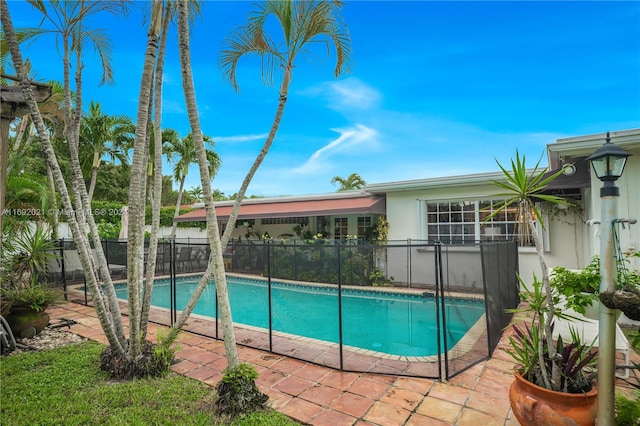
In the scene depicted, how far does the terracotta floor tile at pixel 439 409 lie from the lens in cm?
340

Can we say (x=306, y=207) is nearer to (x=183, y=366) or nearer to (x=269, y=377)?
(x=183, y=366)

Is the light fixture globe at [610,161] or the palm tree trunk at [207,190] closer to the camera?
the light fixture globe at [610,161]

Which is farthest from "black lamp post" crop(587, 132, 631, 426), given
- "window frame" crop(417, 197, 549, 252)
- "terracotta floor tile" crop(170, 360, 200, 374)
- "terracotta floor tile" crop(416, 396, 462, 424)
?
"window frame" crop(417, 197, 549, 252)

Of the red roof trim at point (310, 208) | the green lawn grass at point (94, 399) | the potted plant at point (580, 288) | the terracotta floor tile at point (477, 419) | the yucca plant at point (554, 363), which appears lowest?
the terracotta floor tile at point (477, 419)

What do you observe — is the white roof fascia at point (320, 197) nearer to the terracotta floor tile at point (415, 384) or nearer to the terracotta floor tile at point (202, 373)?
the terracotta floor tile at point (415, 384)

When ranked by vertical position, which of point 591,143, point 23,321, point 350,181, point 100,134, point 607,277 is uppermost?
point 350,181

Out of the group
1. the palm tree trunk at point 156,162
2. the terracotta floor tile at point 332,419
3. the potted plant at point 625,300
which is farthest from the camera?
the palm tree trunk at point 156,162

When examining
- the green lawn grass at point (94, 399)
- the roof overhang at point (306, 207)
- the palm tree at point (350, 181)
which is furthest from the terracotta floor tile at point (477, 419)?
the palm tree at point (350, 181)

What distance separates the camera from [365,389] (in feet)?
13.4

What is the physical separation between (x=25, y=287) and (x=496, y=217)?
12863 mm

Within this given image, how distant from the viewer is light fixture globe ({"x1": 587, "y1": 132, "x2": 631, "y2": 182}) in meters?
2.72

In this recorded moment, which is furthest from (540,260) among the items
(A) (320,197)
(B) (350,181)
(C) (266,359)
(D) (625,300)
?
(B) (350,181)

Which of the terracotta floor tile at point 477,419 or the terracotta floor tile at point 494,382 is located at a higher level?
the terracotta floor tile at point 477,419

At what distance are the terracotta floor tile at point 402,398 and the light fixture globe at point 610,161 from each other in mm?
2950
